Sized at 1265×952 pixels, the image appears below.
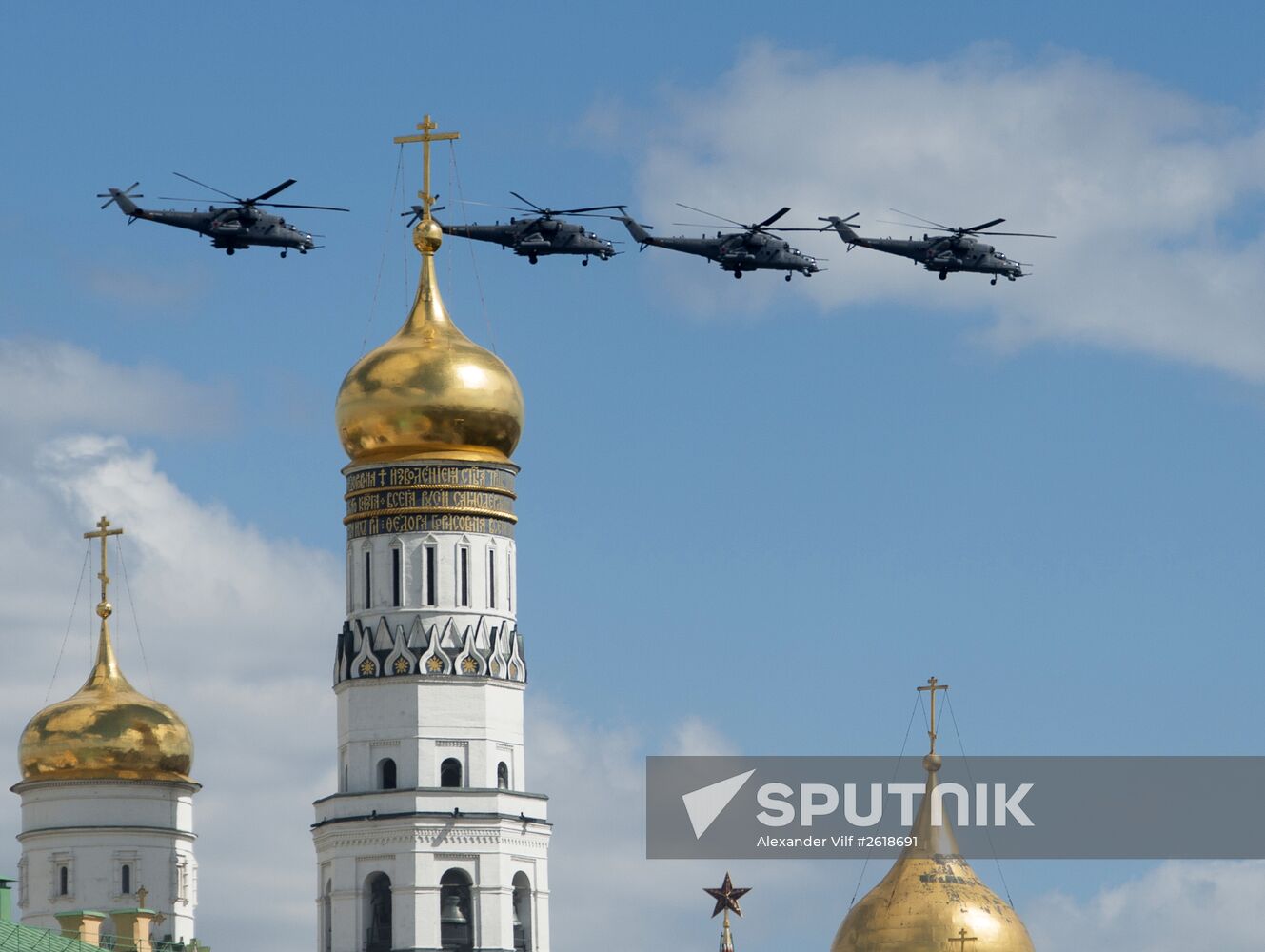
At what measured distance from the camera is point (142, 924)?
317 ft

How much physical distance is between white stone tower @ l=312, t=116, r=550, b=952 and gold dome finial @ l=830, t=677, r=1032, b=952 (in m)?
11.1

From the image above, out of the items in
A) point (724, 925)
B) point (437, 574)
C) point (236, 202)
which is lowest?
point (724, 925)

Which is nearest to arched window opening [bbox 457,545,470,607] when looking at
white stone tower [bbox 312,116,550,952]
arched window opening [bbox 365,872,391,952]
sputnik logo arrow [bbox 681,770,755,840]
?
white stone tower [bbox 312,116,550,952]

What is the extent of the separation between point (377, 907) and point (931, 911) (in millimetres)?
14700

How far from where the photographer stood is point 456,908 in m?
92.5

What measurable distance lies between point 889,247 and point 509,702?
1385 cm

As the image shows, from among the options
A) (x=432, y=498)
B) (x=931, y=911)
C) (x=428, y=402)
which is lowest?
(x=931, y=911)

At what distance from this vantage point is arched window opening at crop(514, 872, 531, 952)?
93.0 meters

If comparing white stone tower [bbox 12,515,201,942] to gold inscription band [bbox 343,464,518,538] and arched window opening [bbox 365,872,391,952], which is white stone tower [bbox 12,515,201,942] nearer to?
arched window opening [bbox 365,872,391,952]

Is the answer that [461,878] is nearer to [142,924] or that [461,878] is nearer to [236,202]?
[142,924]

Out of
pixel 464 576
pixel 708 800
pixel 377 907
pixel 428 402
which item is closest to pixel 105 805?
pixel 377 907

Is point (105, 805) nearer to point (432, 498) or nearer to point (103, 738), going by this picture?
point (103, 738)

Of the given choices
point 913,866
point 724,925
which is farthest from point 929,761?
point 724,925

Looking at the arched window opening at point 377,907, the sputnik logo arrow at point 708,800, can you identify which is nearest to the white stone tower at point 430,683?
the arched window opening at point 377,907
